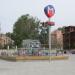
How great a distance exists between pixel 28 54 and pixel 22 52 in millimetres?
1291

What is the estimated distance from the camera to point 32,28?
104062mm

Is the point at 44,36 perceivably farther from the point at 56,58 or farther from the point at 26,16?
the point at 56,58

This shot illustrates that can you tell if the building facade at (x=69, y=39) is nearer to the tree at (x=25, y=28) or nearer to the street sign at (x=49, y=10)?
the tree at (x=25, y=28)

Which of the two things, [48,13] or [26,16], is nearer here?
[48,13]

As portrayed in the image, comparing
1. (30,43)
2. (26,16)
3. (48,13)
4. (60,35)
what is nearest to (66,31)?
(60,35)

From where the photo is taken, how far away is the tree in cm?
9925

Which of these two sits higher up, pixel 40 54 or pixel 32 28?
pixel 32 28

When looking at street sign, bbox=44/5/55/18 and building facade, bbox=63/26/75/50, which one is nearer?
street sign, bbox=44/5/55/18

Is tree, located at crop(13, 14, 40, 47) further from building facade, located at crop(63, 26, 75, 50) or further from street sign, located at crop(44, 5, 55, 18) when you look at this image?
street sign, located at crop(44, 5, 55, 18)

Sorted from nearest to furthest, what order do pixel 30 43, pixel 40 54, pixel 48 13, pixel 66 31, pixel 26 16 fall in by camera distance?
pixel 48 13 < pixel 40 54 < pixel 30 43 < pixel 26 16 < pixel 66 31

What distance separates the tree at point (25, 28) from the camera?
99.2m
